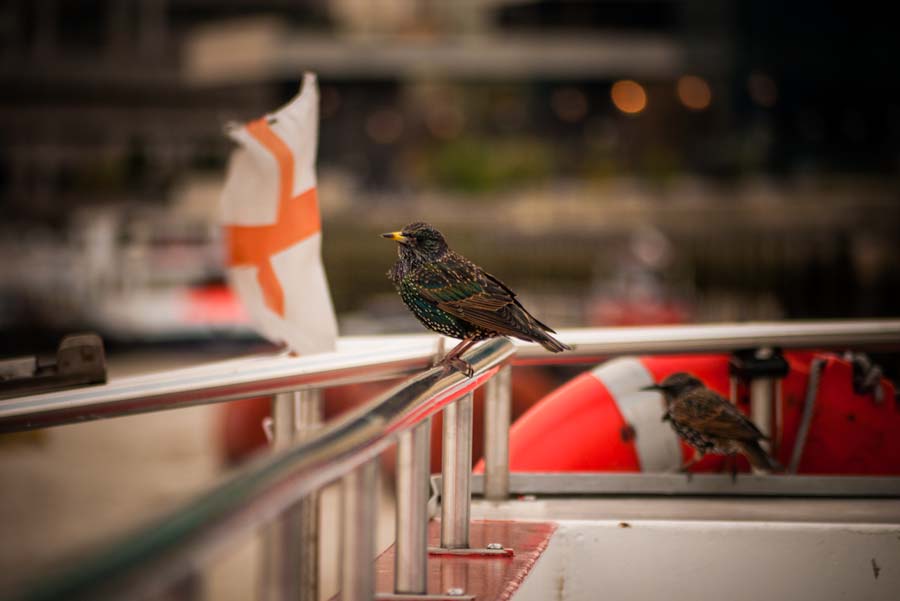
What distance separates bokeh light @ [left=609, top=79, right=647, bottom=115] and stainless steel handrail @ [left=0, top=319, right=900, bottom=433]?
39.0 metres

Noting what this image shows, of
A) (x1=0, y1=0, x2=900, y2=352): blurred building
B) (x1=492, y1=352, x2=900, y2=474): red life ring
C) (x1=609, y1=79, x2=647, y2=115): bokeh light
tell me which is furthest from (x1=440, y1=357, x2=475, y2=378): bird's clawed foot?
(x1=609, y1=79, x2=647, y2=115): bokeh light

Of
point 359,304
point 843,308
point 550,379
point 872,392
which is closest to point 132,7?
point 359,304

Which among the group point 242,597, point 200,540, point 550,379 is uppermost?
point 200,540

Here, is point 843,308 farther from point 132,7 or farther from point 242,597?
point 132,7

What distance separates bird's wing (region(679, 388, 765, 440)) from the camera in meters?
3.02

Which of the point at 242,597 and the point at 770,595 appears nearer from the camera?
the point at 770,595

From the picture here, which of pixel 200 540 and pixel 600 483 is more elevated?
pixel 200 540

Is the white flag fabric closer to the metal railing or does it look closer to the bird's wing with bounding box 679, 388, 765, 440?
the metal railing

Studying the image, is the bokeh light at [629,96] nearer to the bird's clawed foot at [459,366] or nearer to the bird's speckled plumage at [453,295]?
the bird's speckled plumage at [453,295]

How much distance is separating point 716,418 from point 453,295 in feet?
3.02

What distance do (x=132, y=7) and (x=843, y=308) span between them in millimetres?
27665

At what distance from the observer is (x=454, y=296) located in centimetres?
243

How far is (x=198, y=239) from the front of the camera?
21500 mm

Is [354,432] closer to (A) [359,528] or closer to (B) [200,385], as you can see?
(A) [359,528]
